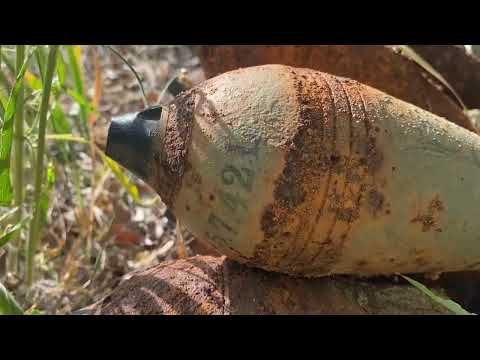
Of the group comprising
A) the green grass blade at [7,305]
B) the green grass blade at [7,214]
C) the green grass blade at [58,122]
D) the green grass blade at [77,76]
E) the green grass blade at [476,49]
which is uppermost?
the green grass blade at [476,49]

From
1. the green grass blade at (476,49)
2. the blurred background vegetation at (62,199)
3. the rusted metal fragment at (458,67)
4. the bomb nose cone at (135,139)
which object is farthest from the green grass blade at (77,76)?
the green grass blade at (476,49)

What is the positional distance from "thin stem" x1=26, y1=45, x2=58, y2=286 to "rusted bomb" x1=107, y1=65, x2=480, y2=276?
272 millimetres

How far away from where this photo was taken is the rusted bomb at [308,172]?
1290 millimetres

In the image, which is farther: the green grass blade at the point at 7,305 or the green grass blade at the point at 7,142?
the green grass blade at the point at 7,142

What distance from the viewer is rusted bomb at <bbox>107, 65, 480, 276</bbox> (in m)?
1.29

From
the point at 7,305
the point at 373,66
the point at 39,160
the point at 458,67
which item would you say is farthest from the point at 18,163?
the point at 458,67

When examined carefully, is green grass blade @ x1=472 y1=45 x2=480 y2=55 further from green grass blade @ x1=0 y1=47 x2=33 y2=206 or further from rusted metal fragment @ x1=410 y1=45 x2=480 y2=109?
green grass blade @ x1=0 y1=47 x2=33 y2=206

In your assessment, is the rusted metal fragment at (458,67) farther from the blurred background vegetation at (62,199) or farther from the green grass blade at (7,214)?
the green grass blade at (7,214)

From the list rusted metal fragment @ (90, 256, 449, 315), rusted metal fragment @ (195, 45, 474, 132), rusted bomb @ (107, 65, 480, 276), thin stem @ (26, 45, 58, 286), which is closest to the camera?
rusted bomb @ (107, 65, 480, 276)

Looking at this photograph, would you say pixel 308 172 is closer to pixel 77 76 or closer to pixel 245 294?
pixel 245 294

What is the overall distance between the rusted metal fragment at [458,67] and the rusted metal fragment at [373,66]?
110 mm

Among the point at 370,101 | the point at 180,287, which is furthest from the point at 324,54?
the point at 180,287

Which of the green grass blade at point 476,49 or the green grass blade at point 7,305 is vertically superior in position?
the green grass blade at point 476,49

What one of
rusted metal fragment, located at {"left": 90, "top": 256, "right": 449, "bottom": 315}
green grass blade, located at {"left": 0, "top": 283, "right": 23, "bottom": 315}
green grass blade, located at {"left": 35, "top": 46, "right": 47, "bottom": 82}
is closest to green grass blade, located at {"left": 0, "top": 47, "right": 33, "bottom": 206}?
green grass blade, located at {"left": 35, "top": 46, "right": 47, "bottom": 82}
